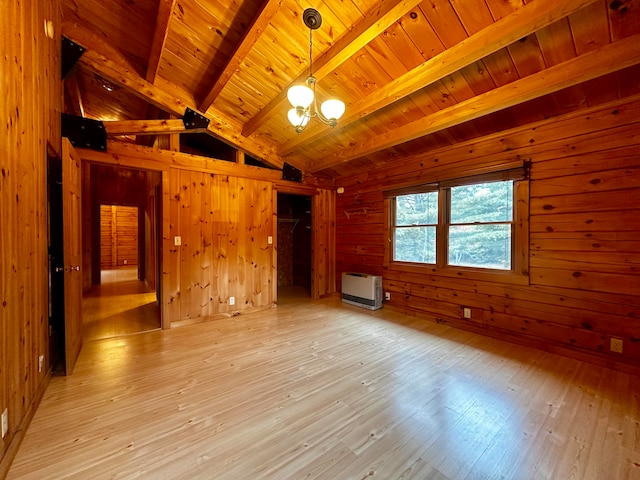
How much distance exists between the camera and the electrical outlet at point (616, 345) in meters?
2.45

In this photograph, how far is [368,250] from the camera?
189 inches

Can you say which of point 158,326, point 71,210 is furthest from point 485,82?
point 158,326

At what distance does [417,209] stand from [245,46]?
313 centimetres

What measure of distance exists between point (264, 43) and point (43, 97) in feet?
6.48

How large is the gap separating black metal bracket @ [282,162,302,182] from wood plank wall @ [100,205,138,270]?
28.4ft

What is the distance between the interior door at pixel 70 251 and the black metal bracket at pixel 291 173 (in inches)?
108

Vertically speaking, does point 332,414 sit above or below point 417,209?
below

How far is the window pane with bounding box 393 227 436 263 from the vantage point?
157 inches

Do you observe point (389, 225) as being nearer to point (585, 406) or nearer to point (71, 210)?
point (585, 406)

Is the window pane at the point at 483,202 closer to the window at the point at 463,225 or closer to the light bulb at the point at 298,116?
the window at the point at 463,225

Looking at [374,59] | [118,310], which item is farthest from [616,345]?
[118,310]

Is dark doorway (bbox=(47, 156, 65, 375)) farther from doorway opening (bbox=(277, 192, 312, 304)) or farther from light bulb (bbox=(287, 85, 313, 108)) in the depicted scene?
doorway opening (bbox=(277, 192, 312, 304))

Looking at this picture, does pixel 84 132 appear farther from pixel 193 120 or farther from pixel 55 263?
pixel 55 263

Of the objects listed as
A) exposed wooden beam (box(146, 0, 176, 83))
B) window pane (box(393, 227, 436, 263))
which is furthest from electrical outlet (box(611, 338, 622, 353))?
exposed wooden beam (box(146, 0, 176, 83))
